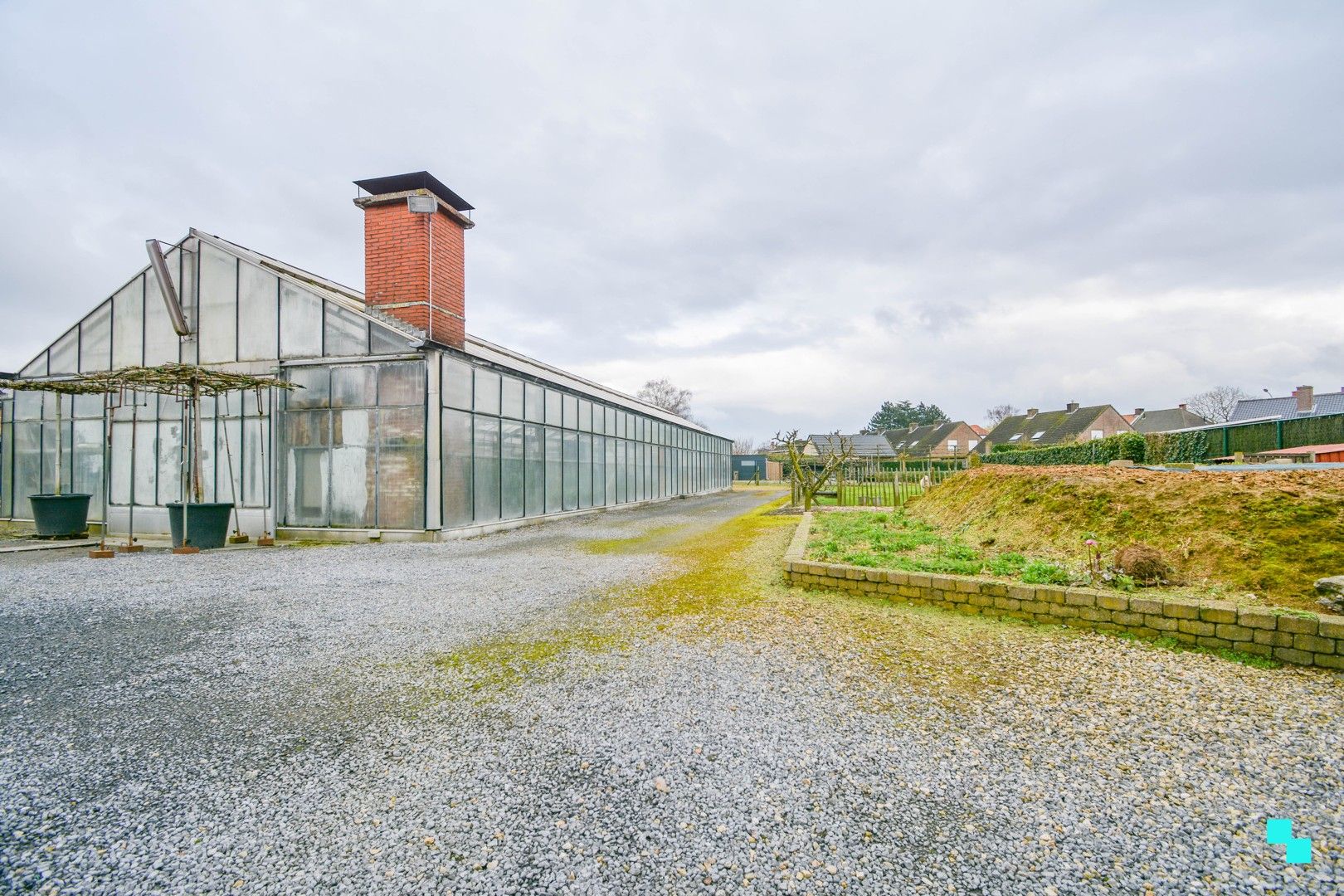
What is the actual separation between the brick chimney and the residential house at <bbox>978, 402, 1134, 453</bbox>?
35646 mm

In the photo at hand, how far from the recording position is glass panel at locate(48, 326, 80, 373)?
44.7 ft

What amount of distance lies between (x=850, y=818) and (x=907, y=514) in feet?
35.6

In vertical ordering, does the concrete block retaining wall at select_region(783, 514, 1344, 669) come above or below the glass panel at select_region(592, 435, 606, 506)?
below

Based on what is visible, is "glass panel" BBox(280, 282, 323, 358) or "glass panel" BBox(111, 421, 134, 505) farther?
"glass panel" BBox(111, 421, 134, 505)

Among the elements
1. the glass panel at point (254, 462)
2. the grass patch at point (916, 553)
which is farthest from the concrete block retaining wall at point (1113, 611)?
the glass panel at point (254, 462)

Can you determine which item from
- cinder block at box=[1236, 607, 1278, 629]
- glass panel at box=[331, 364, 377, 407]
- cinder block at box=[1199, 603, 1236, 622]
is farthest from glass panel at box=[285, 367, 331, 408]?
cinder block at box=[1236, 607, 1278, 629]

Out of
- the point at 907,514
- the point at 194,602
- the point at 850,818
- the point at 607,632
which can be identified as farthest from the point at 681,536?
the point at 850,818

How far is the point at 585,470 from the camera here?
17.0 metres

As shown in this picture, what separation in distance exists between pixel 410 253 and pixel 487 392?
11.1ft

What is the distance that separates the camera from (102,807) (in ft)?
8.32

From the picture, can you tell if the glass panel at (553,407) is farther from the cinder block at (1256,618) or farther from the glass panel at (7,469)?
the cinder block at (1256,618)

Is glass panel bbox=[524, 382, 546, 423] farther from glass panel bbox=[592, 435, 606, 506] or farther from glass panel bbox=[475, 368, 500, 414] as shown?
glass panel bbox=[592, 435, 606, 506]

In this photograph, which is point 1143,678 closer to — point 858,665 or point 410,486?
point 858,665

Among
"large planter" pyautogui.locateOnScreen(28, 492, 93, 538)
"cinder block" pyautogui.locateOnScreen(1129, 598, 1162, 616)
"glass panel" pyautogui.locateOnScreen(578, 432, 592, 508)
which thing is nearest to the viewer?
"cinder block" pyautogui.locateOnScreen(1129, 598, 1162, 616)
